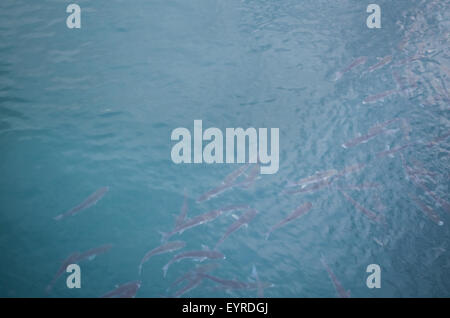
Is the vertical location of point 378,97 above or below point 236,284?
above

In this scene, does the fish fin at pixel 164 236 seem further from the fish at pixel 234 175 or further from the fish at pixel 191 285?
the fish at pixel 234 175

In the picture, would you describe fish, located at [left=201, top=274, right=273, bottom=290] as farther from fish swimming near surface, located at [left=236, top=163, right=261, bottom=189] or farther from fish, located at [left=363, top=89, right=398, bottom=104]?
fish, located at [left=363, top=89, right=398, bottom=104]

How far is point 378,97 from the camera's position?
1.22 m

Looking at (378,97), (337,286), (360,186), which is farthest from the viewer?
(378,97)

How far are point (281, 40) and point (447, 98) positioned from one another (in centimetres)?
66

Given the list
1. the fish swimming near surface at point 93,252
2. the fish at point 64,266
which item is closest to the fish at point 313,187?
the fish swimming near surface at point 93,252

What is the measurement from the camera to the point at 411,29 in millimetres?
1304

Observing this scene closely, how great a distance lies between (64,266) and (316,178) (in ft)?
2.89

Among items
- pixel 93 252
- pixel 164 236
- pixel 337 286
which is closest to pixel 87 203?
pixel 93 252

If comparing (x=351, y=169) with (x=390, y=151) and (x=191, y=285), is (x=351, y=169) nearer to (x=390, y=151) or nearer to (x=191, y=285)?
(x=390, y=151)

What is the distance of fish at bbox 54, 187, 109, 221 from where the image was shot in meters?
1.08
